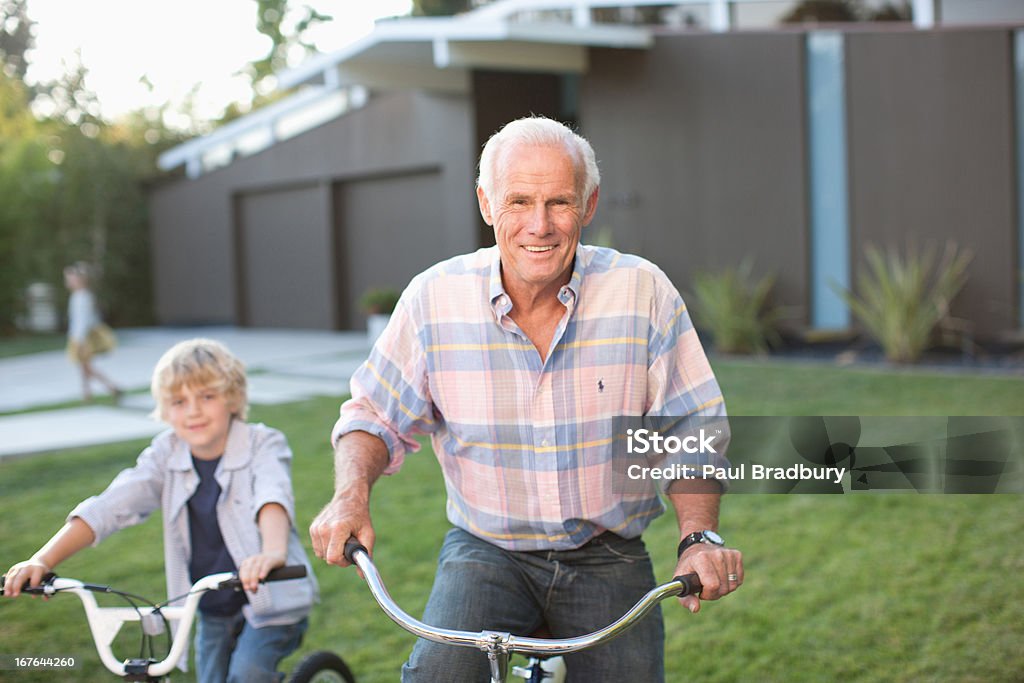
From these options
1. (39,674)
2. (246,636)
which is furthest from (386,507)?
(246,636)

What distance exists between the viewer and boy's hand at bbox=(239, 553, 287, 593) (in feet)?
8.02

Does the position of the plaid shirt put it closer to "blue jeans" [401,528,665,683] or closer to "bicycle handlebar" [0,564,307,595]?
"blue jeans" [401,528,665,683]

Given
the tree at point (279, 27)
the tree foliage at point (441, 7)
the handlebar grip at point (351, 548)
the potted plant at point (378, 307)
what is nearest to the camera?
the handlebar grip at point (351, 548)

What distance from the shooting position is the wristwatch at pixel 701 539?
2.14m

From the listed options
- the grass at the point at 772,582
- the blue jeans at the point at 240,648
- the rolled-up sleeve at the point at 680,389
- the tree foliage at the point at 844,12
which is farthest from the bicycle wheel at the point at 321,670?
the tree foliage at the point at 844,12

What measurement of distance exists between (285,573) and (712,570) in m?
1.00

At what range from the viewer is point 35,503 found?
600 centimetres

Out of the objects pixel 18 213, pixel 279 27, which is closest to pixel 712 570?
pixel 18 213

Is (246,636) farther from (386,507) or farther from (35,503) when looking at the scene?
(35,503)

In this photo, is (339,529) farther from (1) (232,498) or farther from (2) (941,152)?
(2) (941,152)

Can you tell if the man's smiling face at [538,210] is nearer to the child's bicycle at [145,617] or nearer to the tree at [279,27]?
the child's bicycle at [145,617]

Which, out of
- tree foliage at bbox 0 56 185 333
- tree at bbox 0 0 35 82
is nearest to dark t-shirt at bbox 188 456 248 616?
tree at bbox 0 0 35 82

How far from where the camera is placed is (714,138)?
1241 centimetres

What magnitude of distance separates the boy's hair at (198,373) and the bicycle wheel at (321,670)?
729mm
